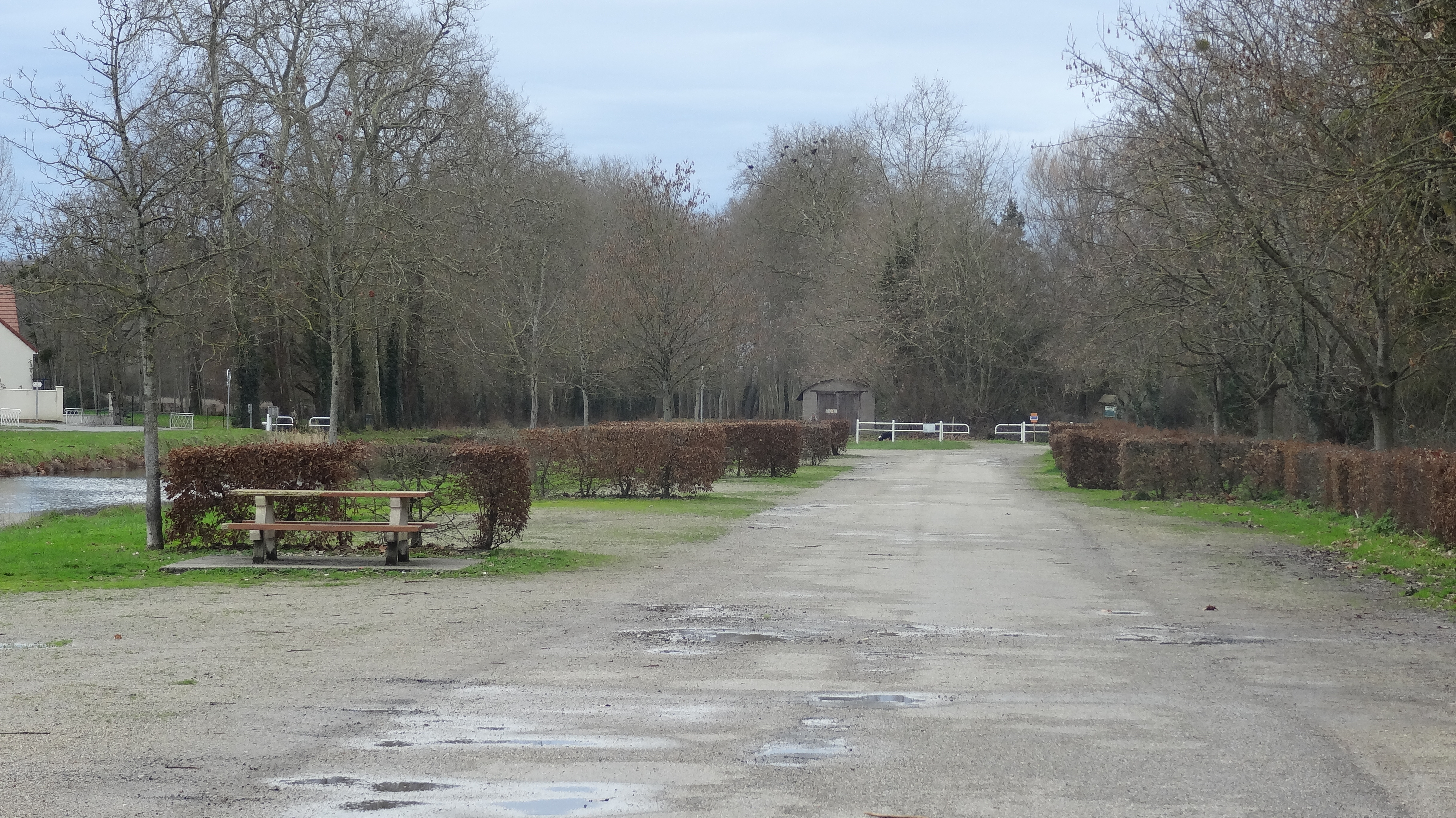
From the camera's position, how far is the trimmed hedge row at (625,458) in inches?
952

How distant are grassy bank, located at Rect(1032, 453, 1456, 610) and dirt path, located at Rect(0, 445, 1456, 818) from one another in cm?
88

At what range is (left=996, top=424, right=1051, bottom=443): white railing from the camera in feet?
213

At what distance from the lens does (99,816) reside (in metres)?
5.17

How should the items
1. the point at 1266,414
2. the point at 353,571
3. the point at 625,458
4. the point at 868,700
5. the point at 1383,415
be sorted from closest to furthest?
the point at 868,700 < the point at 353,571 < the point at 1383,415 < the point at 625,458 < the point at 1266,414

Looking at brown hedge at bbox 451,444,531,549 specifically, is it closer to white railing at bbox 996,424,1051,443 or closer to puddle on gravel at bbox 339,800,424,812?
puddle on gravel at bbox 339,800,424,812

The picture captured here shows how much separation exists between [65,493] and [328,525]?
60.7ft

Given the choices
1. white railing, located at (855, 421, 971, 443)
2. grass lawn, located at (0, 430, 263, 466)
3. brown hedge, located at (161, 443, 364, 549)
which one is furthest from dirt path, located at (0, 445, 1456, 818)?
white railing, located at (855, 421, 971, 443)

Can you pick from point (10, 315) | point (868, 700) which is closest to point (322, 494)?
point (868, 700)

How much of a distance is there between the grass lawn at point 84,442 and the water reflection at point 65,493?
4.80ft

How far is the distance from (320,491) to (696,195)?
32641mm

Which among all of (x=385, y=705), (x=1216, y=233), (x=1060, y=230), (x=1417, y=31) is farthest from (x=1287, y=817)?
(x=1060, y=230)

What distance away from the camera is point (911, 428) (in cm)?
6369

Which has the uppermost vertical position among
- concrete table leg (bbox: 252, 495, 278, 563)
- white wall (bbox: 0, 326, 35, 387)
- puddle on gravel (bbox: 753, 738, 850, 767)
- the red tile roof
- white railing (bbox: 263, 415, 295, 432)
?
the red tile roof

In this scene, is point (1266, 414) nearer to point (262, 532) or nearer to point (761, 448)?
point (761, 448)
